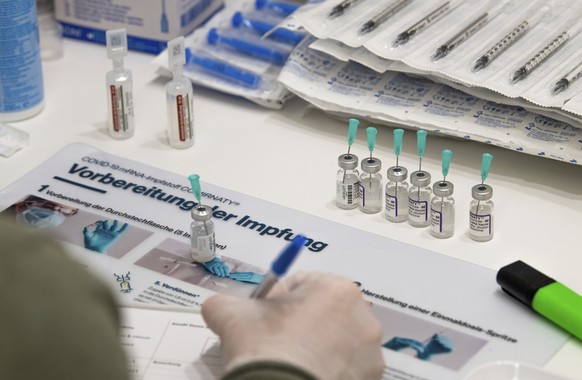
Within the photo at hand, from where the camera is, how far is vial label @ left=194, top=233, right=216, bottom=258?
99 centimetres

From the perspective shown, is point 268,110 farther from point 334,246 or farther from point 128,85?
point 334,246

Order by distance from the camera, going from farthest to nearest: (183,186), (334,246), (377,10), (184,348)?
1. (377,10)
2. (183,186)
3. (334,246)
4. (184,348)

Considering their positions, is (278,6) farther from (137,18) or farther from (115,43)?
(115,43)

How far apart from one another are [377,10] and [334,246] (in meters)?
0.40

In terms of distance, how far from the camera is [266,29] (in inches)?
53.9

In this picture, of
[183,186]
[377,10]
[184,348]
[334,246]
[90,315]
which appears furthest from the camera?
[377,10]

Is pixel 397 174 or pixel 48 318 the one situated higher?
pixel 48 318

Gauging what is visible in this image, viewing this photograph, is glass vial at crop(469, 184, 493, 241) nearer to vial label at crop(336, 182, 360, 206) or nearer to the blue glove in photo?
vial label at crop(336, 182, 360, 206)

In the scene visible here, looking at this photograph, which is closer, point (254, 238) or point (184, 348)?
point (184, 348)

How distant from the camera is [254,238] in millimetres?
1023

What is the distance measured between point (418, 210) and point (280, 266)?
0.30 m

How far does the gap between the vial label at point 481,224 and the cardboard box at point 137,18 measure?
1.83 feet

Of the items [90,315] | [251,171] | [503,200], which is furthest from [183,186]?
[90,315]

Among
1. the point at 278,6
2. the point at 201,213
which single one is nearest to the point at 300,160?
the point at 201,213
